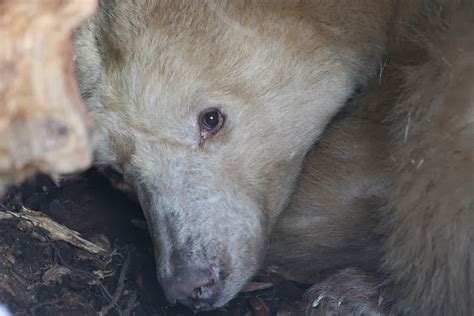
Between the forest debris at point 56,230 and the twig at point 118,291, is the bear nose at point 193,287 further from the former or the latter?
the forest debris at point 56,230

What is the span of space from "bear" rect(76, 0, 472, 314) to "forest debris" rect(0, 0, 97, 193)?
1.20 m

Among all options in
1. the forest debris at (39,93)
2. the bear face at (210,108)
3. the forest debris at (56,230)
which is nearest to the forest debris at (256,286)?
the bear face at (210,108)

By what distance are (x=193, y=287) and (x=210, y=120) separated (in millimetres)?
541

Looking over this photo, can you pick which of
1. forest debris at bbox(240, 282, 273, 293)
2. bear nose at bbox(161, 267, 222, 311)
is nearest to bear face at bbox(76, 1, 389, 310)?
bear nose at bbox(161, 267, 222, 311)

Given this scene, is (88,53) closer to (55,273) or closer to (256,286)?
(55,273)

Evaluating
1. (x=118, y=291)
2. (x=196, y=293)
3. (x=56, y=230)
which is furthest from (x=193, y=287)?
(x=56, y=230)

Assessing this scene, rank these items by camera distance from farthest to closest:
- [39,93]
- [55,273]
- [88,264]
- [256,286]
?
1. [256,286]
2. [88,264]
3. [55,273]
4. [39,93]

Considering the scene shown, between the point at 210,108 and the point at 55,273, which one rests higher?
the point at 210,108

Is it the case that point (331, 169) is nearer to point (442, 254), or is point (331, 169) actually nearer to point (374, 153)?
point (374, 153)

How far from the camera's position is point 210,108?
2836 millimetres

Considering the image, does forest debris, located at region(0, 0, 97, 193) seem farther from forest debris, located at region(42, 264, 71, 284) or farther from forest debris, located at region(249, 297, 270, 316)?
forest debris, located at region(249, 297, 270, 316)

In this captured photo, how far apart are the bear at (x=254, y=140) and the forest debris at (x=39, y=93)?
3.94ft

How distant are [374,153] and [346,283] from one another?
0.44 m

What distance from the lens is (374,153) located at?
9.68ft
